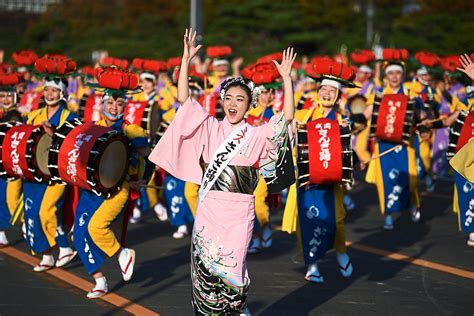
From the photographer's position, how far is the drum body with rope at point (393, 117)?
37.6ft

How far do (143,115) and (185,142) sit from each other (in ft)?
18.9

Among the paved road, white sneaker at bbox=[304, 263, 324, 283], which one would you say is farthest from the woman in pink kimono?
white sneaker at bbox=[304, 263, 324, 283]

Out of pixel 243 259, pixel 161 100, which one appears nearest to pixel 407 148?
pixel 161 100

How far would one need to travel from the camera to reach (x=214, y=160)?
6.27m

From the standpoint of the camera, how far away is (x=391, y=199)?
12109mm

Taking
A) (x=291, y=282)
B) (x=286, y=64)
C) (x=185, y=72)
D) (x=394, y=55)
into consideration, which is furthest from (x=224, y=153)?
(x=394, y=55)

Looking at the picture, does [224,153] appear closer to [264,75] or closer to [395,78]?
[264,75]

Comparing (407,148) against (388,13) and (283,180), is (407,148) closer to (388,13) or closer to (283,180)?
(283,180)

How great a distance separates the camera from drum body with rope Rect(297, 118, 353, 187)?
8695 mm

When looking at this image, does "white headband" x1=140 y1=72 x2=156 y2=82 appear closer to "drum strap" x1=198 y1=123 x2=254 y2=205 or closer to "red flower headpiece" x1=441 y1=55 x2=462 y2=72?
"red flower headpiece" x1=441 y1=55 x2=462 y2=72

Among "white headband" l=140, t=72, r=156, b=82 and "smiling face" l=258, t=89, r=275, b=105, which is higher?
"white headband" l=140, t=72, r=156, b=82

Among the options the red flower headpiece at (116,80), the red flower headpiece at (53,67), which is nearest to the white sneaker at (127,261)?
the red flower headpiece at (116,80)

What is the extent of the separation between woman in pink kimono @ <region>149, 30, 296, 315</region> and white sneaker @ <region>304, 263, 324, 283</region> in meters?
2.60

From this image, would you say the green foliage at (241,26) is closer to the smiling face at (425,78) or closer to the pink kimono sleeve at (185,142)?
the smiling face at (425,78)
